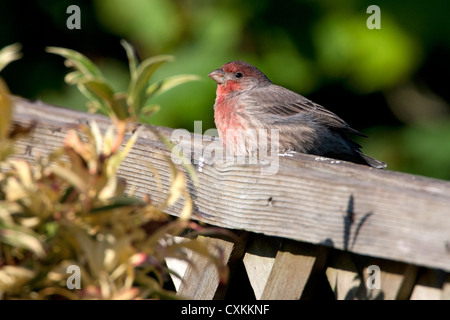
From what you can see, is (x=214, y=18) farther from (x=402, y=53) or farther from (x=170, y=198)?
(x=170, y=198)

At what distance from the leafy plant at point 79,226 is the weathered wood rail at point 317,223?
0.19 meters

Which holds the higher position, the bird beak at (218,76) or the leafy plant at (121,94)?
the leafy plant at (121,94)

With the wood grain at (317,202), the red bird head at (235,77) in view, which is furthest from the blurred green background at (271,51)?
the wood grain at (317,202)

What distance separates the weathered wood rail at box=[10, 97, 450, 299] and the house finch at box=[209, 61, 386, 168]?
7.00 ft

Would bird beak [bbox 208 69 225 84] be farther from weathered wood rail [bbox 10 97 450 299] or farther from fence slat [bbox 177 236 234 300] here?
fence slat [bbox 177 236 234 300]

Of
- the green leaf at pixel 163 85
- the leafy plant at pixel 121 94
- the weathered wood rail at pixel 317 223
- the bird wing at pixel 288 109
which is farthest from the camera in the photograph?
the bird wing at pixel 288 109

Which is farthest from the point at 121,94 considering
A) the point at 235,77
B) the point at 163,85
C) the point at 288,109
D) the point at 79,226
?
the point at 235,77

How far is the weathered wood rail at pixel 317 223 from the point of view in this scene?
1728 mm

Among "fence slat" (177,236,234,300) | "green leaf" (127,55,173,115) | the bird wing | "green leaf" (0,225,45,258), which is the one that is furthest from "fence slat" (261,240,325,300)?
the bird wing

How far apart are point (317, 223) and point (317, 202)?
0.06m

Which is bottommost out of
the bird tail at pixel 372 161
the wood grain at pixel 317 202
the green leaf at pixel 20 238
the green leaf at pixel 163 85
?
the bird tail at pixel 372 161

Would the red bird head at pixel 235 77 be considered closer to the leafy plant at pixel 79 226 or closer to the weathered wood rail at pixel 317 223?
the weathered wood rail at pixel 317 223

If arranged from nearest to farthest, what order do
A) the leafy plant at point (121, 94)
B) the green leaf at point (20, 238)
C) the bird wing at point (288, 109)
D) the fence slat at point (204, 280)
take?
the green leaf at point (20, 238) < the leafy plant at point (121, 94) < the fence slat at point (204, 280) < the bird wing at point (288, 109)

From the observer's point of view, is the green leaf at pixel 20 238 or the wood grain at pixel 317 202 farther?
the wood grain at pixel 317 202
